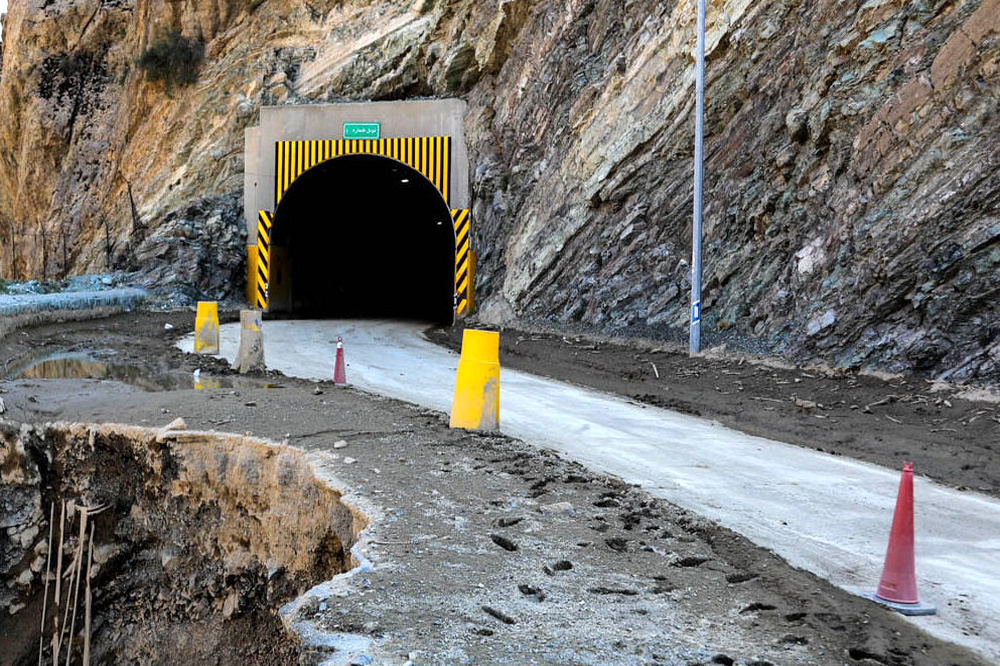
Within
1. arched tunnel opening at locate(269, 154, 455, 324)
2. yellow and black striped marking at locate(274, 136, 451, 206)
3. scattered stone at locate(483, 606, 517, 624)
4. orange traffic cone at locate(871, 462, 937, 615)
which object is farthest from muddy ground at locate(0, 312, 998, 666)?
arched tunnel opening at locate(269, 154, 455, 324)

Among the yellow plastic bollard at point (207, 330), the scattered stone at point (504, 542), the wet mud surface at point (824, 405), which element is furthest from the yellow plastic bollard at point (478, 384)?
the yellow plastic bollard at point (207, 330)

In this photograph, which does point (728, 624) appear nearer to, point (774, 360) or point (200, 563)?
point (200, 563)

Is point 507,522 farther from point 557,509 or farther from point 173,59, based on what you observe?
point 173,59

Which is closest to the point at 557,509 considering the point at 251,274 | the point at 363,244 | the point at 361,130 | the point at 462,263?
the point at 462,263

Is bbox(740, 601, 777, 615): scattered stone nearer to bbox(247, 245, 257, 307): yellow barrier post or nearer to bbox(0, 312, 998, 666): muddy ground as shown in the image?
bbox(0, 312, 998, 666): muddy ground

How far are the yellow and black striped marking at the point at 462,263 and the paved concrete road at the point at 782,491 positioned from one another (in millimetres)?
10674

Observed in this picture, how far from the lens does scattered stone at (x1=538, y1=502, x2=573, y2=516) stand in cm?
516

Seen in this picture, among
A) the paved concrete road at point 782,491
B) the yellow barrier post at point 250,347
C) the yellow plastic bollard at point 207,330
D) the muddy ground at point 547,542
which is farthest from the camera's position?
the yellow plastic bollard at point 207,330

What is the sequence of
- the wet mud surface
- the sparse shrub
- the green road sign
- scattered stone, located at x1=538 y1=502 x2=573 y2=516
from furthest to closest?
the sparse shrub
the green road sign
the wet mud surface
scattered stone, located at x1=538 y1=502 x2=573 y2=516

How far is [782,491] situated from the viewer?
618 centimetres

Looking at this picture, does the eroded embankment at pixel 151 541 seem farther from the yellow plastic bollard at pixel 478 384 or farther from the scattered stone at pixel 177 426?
the yellow plastic bollard at pixel 478 384

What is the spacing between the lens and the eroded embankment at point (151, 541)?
6473mm

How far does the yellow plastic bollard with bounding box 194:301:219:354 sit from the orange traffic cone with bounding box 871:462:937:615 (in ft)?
37.0

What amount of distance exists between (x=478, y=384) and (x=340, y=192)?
23653 millimetres
